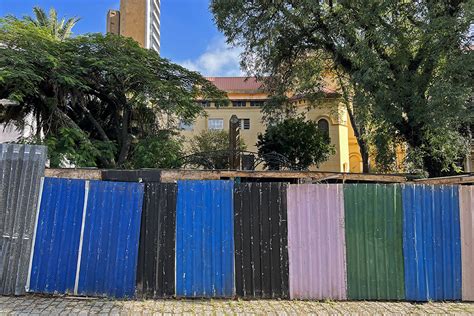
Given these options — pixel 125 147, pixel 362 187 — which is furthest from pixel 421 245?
pixel 125 147

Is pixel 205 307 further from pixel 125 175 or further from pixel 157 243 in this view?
pixel 125 175

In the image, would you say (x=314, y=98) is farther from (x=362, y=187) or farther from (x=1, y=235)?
(x=1, y=235)

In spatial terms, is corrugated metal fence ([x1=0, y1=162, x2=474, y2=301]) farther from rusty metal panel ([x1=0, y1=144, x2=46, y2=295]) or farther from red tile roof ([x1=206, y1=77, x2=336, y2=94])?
red tile roof ([x1=206, y1=77, x2=336, y2=94])

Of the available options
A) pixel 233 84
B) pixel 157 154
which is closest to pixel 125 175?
pixel 157 154

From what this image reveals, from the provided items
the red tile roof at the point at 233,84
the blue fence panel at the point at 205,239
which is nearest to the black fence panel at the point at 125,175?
the blue fence panel at the point at 205,239

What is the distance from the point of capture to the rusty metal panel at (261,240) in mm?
5727

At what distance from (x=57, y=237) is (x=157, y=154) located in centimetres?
724

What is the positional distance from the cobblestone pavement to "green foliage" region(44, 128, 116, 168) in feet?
20.6

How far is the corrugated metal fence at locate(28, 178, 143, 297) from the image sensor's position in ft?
18.2

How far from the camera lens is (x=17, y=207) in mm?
5598

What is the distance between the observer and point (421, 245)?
5.72 metres

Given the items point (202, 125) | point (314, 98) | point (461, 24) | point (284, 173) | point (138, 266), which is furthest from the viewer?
point (202, 125)

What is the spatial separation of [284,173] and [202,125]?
1412 inches

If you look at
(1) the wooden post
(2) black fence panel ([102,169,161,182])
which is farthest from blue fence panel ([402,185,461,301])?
(1) the wooden post
